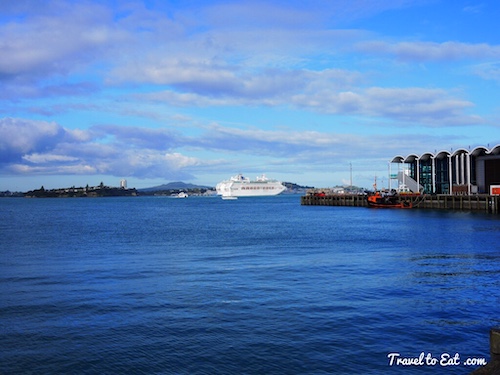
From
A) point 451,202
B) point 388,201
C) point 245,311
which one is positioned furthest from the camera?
point 388,201

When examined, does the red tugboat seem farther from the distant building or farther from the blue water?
the blue water

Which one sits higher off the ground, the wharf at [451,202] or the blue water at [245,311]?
the wharf at [451,202]

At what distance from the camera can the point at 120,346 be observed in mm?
13312

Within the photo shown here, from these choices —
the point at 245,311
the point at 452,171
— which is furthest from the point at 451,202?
the point at 245,311

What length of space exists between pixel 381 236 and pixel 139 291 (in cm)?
2867

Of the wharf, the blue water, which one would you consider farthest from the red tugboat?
the blue water

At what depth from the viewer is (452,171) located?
317ft

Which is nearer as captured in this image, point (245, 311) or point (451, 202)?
point (245, 311)

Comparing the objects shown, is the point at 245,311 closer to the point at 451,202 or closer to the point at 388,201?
the point at 451,202

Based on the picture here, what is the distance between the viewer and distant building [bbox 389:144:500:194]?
287 ft

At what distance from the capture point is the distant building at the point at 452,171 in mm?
87438

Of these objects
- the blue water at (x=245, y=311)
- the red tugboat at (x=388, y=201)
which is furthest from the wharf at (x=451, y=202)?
the blue water at (x=245, y=311)

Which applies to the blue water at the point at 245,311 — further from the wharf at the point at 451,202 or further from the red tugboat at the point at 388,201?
the red tugboat at the point at 388,201

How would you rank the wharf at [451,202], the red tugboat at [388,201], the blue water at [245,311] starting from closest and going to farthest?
the blue water at [245,311] → the wharf at [451,202] → the red tugboat at [388,201]
